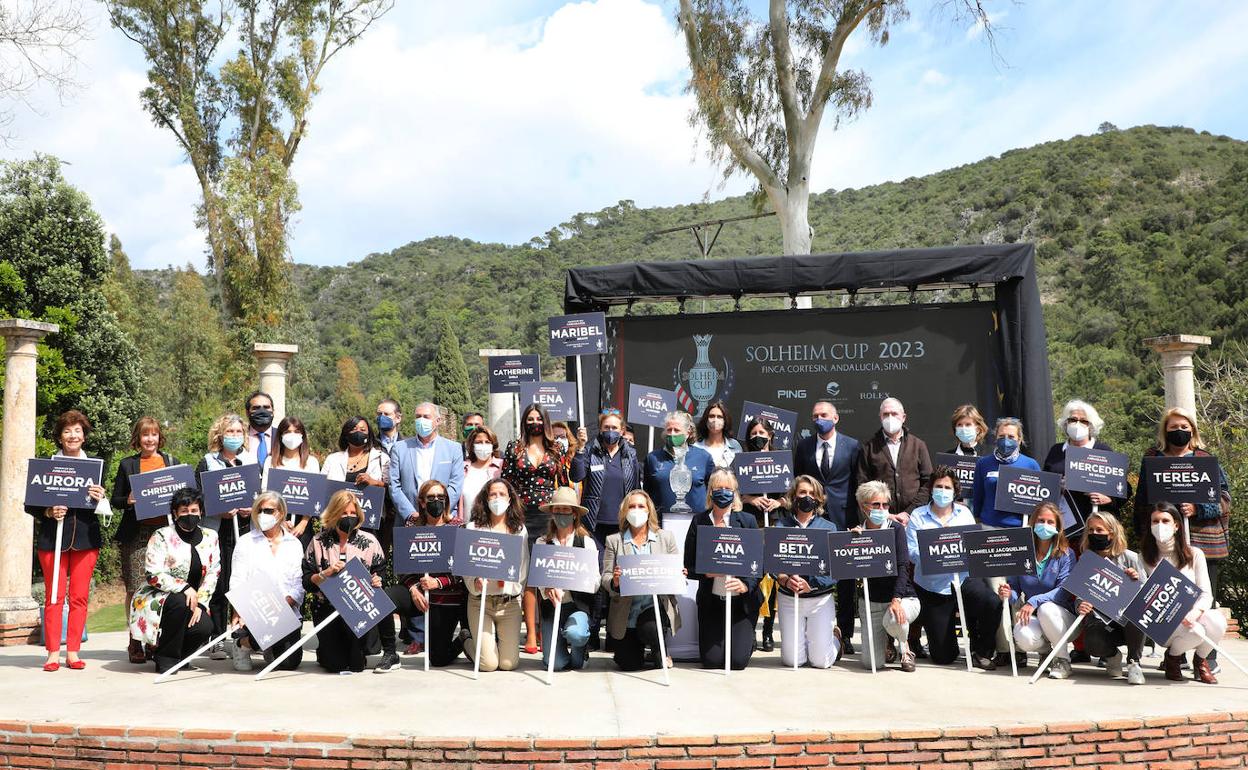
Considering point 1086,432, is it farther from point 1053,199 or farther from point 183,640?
point 1053,199

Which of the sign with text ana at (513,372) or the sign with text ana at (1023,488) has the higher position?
the sign with text ana at (513,372)

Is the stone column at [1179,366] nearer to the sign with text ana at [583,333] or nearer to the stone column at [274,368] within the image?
the sign with text ana at [583,333]

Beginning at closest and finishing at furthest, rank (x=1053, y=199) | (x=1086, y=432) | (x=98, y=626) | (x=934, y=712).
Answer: (x=934, y=712) < (x=1086, y=432) < (x=98, y=626) < (x=1053, y=199)

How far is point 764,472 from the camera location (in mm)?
8094

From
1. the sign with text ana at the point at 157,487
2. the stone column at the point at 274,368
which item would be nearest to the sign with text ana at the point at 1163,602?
the sign with text ana at the point at 157,487

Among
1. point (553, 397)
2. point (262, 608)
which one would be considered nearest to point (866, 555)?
point (553, 397)

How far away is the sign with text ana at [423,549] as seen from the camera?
742cm

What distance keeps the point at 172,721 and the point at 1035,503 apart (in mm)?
6050

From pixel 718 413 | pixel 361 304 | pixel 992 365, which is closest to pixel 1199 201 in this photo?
pixel 992 365

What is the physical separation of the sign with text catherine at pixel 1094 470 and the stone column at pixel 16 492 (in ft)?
29.6

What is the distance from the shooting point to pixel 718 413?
338 inches

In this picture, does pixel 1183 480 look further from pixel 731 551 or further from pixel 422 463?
pixel 422 463

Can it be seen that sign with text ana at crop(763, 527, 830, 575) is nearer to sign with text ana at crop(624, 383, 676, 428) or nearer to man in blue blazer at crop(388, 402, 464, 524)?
sign with text ana at crop(624, 383, 676, 428)

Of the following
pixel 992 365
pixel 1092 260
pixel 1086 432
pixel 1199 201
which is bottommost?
pixel 1086 432
